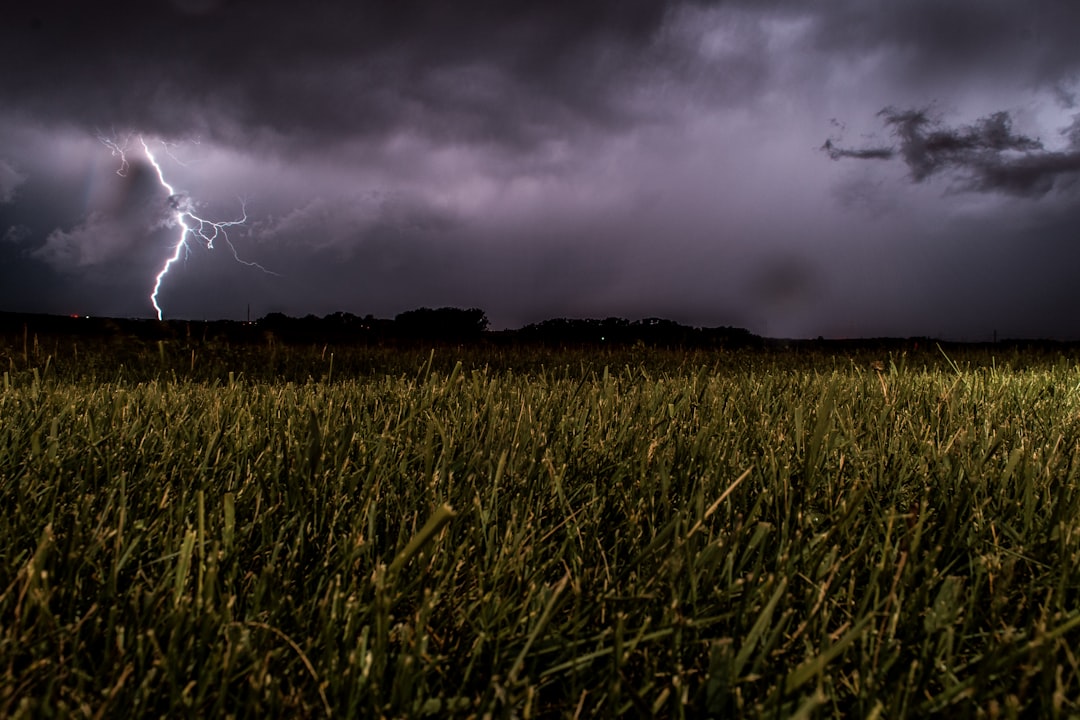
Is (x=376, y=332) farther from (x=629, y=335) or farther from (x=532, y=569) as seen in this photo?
(x=532, y=569)

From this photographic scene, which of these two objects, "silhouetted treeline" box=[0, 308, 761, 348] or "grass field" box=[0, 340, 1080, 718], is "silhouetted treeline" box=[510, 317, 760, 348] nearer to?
"silhouetted treeline" box=[0, 308, 761, 348]

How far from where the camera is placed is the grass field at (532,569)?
0.90m

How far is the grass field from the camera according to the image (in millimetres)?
900

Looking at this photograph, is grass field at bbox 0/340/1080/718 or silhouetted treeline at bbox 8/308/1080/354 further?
silhouetted treeline at bbox 8/308/1080/354

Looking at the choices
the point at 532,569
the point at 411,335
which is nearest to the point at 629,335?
the point at 411,335

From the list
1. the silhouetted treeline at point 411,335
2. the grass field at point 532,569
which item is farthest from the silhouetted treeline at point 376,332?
the grass field at point 532,569

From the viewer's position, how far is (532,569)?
125 cm

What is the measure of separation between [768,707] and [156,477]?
5.09ft

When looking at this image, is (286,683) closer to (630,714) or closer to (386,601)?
(386,601)

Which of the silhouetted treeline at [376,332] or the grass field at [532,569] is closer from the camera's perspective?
the grass field at [532,569]

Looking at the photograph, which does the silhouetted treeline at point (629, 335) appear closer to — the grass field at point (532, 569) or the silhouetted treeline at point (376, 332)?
the silhouetted treeline at point (376, 332)

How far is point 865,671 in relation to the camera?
939mm

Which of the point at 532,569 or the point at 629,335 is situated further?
the point at 629,335

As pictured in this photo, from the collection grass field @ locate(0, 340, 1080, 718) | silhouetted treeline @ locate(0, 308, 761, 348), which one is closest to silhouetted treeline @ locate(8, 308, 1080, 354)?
silhouetted treeline @ locate(0, 308, 761, 348)
